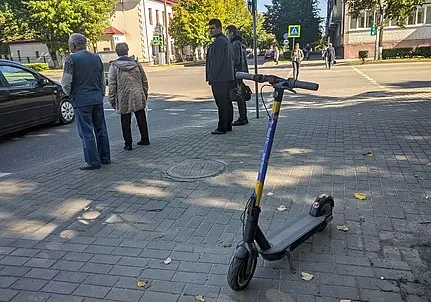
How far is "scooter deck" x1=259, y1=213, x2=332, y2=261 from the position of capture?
297 cm

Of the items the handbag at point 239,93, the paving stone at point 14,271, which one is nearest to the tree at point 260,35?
the handbag at point 239,93

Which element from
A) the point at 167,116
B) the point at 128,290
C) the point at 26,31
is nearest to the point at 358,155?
the point at 128,290

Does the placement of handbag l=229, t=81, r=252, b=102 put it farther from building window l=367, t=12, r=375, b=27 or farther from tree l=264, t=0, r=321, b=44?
tree l=264, t=0, r=321, b=44

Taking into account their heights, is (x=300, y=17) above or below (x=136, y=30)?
above

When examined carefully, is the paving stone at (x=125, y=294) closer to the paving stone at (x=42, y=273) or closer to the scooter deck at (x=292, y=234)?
the paving stone at (x=42, y=273)

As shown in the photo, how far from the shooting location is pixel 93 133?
234 inches

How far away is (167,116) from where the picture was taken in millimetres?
10984

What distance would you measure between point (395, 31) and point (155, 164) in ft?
122

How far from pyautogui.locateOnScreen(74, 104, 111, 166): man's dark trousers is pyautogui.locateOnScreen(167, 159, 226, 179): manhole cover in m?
1.20

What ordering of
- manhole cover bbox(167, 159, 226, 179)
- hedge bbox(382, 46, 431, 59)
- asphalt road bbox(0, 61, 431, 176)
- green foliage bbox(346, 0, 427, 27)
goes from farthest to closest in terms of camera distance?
hedge bbox(382, 46, 431, 59)
green foliage bbox(346, 0, 427, 27)
asphalt road bbox(0, 61, 431, 176)
manhole cover bbox(167, 159, 226, 179)

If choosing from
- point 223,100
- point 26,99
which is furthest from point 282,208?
point 26,99

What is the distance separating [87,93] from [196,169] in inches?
76.0

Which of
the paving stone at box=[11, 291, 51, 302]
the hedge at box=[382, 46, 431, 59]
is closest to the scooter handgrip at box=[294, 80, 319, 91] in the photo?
the paving stone at box=[11, 291, 51, 302]

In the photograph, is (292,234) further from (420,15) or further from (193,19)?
(193,19)
